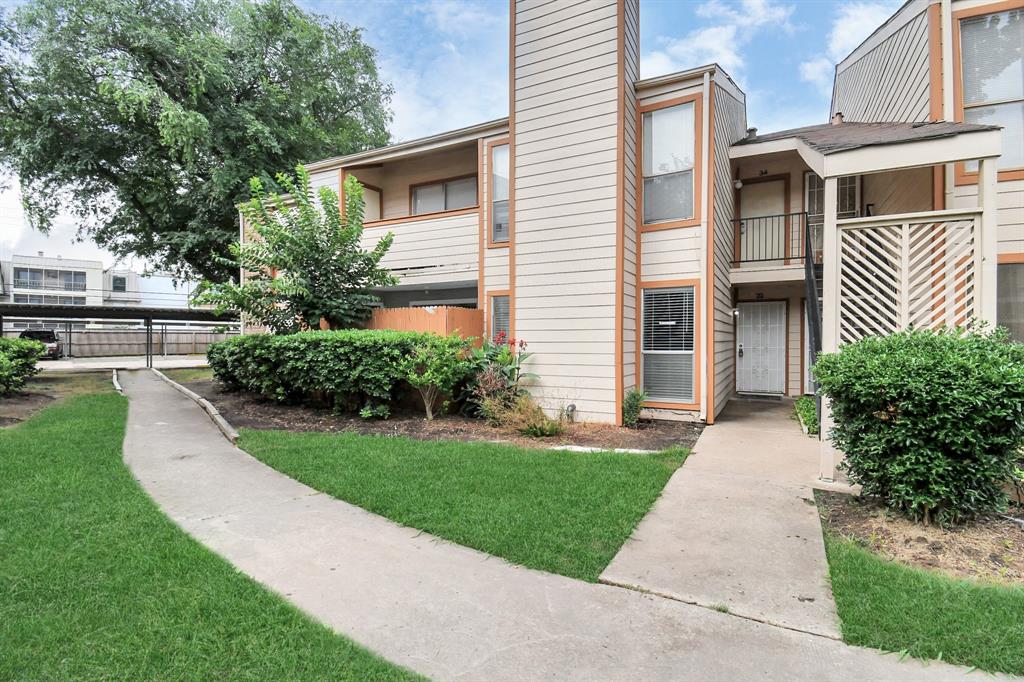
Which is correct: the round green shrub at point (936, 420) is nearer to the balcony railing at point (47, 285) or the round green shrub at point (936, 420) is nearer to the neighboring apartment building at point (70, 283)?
the neighboring apartment building at point (70, 283)

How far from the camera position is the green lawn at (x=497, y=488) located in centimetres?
353

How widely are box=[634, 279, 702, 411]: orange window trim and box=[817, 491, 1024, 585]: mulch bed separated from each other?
3.98 meters

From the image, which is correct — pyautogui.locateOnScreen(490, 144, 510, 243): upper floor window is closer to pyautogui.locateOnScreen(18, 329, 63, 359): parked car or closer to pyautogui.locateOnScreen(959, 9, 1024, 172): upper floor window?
pyautogui.locateOnScreen(959, 9, 1024, 172): upper floor window

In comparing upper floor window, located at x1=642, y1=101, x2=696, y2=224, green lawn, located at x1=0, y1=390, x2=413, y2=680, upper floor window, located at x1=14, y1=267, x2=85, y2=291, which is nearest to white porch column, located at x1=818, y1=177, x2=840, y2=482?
upper floor window, located at x1=642, y1=101, x2=696, y2=224

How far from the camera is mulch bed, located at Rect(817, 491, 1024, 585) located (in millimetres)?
3168

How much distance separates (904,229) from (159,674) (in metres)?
6.43

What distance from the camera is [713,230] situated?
8039mm

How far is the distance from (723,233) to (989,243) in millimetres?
4742

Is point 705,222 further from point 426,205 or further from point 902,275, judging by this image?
point 426,205

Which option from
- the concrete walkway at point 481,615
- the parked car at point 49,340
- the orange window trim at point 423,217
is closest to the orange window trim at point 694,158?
the orange window trim at point 423,217

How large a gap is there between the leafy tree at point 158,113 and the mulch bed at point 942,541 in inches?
683

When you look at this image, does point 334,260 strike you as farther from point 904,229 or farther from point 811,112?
point 811,112

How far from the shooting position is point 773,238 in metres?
10.6

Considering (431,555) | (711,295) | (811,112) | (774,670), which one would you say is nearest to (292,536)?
(431,555)
